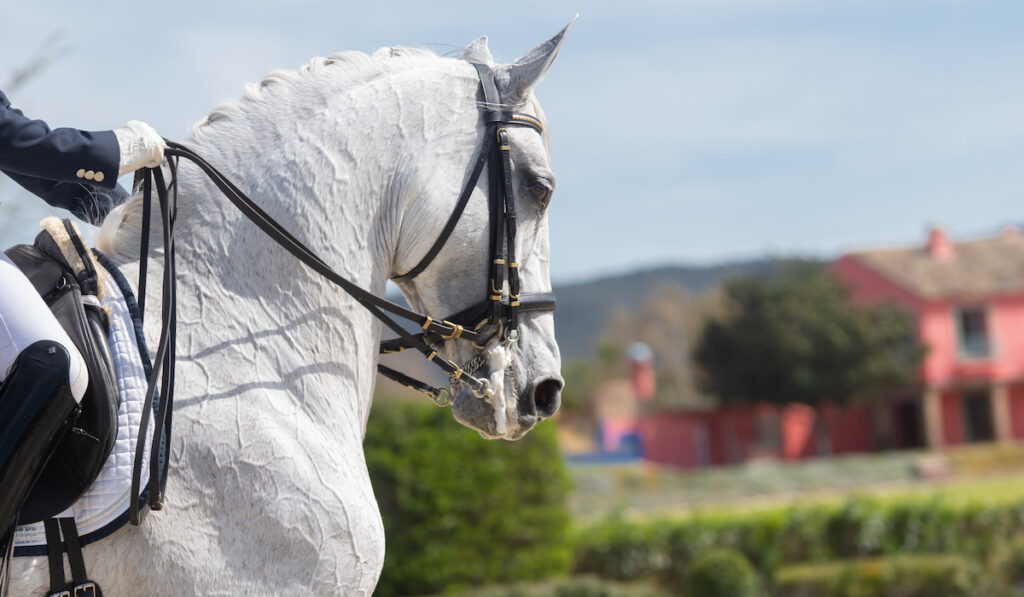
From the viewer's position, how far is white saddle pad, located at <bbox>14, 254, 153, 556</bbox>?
215cm

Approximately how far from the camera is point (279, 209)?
100 inches

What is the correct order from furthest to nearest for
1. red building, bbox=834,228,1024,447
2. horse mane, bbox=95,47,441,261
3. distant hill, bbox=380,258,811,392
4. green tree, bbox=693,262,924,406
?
distant hill, bbox=380,258,811,392 < red building, bbox=834,228,1024,447 < green tree, bbox=693,262,924,406 < horse mane, bbox=95,47,441,261

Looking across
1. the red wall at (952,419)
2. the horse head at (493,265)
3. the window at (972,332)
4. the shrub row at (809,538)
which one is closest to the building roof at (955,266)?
the window at (972,332)

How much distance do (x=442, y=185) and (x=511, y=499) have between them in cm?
965

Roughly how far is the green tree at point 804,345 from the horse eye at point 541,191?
40455 millimetres

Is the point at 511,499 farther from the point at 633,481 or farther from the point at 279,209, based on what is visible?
the point at 633,481

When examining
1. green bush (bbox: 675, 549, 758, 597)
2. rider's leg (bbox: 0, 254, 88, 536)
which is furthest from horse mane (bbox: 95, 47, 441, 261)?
green bush (bbox: 675, 549, 758, 597)

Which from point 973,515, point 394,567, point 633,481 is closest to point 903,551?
point 973,515

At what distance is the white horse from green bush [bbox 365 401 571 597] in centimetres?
892

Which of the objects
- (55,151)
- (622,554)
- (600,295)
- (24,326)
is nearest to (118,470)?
(24,326)

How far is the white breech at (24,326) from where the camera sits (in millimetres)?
2150

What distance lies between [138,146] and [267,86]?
0.45 m

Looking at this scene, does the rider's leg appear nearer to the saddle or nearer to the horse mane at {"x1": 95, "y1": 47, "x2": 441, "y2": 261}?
the saddle

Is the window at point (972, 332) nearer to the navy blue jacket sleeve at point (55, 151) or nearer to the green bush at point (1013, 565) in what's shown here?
the green bush at point (1013, 565)
